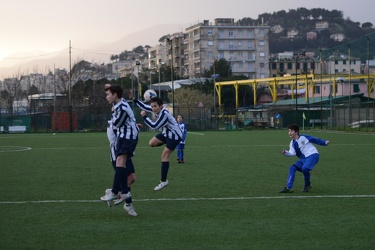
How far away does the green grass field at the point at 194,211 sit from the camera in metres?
8.77

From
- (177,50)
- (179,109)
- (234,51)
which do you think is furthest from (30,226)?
(177,50)

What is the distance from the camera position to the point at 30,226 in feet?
32.8

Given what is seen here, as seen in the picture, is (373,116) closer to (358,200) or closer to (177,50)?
(358,200)

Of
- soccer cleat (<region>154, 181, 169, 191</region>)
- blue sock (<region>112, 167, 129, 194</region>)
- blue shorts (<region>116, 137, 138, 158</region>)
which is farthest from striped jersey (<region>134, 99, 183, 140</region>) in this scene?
blue sock (<region>112, 167, 129, 194</region>)

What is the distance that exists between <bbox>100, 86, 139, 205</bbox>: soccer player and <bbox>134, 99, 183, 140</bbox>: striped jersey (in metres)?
2.88

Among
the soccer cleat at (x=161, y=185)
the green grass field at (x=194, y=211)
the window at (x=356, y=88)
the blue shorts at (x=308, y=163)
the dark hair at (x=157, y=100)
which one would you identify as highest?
the window at (x=356, y=88)

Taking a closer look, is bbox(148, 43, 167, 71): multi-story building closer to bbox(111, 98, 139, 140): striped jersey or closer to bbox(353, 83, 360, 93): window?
bbox(353, 83, 360, 93): window

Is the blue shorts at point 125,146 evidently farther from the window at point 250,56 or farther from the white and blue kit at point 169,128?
the window at point 250,56

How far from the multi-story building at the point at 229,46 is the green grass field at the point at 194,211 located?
124103 mm

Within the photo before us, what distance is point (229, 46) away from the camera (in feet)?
478

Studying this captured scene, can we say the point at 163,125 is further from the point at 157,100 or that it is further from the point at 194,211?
the point at 194,211

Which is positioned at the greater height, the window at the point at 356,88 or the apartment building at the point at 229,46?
the apartment building at the point at 229,46

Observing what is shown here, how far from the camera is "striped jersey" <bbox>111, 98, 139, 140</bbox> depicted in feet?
37.0

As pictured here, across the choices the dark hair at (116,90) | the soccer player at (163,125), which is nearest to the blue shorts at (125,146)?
the dark hair at (116,90)
